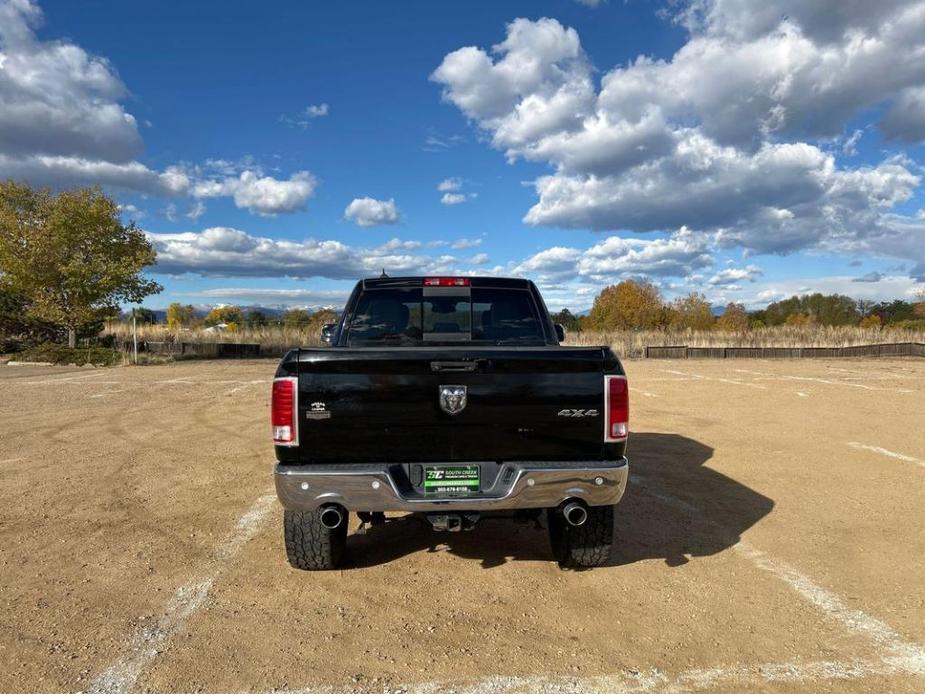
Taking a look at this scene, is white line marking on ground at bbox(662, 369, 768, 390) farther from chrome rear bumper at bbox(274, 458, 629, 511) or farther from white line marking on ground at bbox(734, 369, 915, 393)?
chrome rear bumper at bbox(274, 458, 629, 511)

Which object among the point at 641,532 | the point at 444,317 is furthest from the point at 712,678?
the point at 444,317

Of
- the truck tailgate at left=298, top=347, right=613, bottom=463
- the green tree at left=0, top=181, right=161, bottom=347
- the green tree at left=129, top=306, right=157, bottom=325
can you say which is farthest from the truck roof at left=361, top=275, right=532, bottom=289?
the green tree at left=129, top=306, right=157, bottom=325

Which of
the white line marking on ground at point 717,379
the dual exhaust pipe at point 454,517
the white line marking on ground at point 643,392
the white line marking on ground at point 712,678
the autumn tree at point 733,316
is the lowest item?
the white line marking on ground at point 712,678

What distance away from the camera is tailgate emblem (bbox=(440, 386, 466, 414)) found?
3.31 meters

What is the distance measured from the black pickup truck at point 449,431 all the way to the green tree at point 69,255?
22.9m

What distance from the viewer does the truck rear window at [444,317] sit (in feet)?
16.2

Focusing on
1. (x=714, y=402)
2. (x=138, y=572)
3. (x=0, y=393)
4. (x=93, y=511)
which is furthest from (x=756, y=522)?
(x=0, y=393)

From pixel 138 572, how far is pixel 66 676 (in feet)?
3.95

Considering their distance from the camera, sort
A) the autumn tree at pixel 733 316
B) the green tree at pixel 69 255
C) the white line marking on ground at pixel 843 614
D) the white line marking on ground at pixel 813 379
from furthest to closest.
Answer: the autumn tree at pixel 733 316, the green tree at pixel 69 255, the white line marking on ground at pixel 813 379, the white line marking on ground at pixel 843 614

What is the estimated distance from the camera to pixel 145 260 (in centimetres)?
2339

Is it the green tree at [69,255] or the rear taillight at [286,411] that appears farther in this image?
the green tree at [69,255]

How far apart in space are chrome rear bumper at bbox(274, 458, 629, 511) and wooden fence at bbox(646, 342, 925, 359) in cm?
2483

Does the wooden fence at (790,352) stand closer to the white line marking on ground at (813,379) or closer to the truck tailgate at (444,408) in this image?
the white line marking on ground at (813,379)

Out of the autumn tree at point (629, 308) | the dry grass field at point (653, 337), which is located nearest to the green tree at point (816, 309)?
the autumn tree at point (629, 308)
